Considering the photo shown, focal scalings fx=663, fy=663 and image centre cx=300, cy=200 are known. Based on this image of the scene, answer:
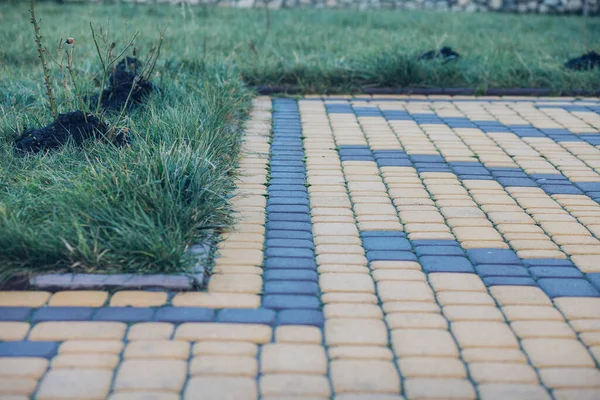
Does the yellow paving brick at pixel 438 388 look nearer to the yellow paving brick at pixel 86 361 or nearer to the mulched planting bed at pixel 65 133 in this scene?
the yellow paving brick at pixel 86 361

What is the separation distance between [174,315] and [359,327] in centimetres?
73

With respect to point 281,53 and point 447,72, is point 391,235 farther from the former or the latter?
point 281,53

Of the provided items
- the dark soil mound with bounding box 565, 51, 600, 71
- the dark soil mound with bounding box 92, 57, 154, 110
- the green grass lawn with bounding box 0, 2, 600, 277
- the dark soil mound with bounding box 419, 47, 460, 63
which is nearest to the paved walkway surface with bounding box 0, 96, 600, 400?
the green grass lawn with bounding box 0, 2, 600, 277

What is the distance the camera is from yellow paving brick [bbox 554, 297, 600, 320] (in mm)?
2676

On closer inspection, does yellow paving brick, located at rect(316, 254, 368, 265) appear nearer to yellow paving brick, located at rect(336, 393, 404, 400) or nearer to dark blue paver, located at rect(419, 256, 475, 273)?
dark blue paver, located at rect(419, 256, 475, 273)

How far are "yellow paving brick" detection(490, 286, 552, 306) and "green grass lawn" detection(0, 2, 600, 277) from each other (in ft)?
4.46

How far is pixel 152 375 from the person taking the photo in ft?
7.36

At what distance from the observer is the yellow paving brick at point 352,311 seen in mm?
2637

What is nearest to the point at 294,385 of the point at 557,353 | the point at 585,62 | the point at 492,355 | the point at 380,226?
the point at 492,355

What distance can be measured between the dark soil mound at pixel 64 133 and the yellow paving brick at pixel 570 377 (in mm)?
2825

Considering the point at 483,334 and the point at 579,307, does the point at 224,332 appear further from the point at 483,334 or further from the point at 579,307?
the point at 579,307

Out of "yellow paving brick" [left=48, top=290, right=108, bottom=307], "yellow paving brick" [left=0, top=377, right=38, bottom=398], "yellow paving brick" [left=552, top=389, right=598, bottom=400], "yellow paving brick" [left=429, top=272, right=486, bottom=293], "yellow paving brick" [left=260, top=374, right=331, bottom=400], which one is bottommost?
"yellow paving brick" [left=552, top=389, right=598, bottom=400]

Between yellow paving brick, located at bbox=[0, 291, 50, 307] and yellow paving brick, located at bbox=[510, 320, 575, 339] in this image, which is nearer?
yellow paving brick, located at bbox=[510, 320, 575, 339]

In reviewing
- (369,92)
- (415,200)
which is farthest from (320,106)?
(415,200)
